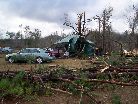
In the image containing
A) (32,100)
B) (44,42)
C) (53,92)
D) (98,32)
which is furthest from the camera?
(44,42)

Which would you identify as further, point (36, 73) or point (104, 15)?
point (104, 15)

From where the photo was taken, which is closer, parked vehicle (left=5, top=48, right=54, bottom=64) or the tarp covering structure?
parked vehicle (left=5, top=48, right=54, bottom=64)

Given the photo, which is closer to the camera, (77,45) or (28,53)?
(28,53)

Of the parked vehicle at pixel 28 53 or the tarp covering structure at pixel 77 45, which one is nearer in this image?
the parked vehicle at pixel 28 53

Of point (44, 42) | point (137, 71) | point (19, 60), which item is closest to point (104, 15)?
point (19, 60)

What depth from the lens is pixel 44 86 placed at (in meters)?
11.5

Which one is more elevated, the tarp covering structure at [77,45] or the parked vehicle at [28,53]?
the tarp covering structure at [77,45]

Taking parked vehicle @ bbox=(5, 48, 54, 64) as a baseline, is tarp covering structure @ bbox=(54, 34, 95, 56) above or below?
above

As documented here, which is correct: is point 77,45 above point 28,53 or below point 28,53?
above

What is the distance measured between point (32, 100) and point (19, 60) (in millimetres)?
16176

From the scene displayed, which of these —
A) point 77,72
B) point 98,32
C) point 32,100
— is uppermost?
point 98,32

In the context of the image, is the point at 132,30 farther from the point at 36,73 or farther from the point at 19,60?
the point at 36,73

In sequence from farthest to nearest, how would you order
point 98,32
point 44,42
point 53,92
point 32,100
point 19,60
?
1. point 44,42
2. point 98,32
3. point 19,60
4. point 53,92
5. point 32,100

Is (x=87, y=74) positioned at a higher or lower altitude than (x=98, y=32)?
lower
